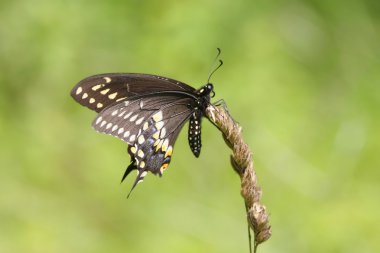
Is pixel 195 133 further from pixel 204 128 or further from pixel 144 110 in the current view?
pixel 204 128

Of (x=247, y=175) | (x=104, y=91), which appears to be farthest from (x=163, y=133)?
(x=247, y=175)

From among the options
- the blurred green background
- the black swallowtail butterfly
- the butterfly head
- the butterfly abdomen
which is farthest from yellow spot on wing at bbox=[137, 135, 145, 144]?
the blurred green background

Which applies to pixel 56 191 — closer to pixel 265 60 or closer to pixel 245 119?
pixel 245 119

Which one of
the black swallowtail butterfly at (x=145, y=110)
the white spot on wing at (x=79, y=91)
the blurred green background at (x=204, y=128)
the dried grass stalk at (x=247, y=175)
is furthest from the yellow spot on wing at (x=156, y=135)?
the blurred green background at (x=204, y=128)

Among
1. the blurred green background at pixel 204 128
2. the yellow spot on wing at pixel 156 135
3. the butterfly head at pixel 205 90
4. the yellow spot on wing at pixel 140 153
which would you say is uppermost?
the blurred green background at pixel 204 128

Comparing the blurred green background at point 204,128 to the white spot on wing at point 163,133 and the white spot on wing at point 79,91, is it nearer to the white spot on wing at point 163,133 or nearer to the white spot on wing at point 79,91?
the white spot on wing at point 163,133

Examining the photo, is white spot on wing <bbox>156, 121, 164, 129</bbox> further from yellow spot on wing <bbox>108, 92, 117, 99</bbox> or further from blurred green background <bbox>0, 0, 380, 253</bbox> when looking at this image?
blurred green background <bbox>0, 0, 380, 253</bbox>
